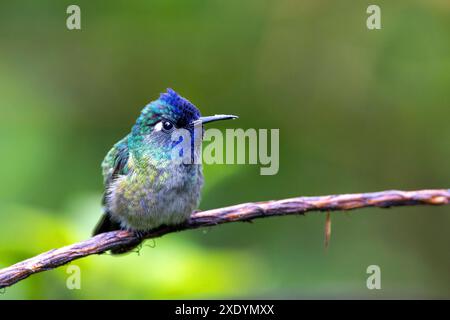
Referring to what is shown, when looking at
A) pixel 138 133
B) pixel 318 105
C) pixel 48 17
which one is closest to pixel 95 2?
pixel 48 17

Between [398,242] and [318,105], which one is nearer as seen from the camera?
[398,242]

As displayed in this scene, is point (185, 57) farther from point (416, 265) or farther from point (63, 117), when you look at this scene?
point (416, 265)

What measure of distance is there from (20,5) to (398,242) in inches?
260

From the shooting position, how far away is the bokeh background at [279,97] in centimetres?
847

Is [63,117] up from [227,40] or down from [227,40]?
down

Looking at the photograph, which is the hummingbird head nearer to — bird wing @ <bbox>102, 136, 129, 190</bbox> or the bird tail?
bird wing @ <bbox>102, 136, 129, 190</bbox>

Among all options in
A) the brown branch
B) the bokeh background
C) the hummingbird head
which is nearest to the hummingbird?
the hummingbird head

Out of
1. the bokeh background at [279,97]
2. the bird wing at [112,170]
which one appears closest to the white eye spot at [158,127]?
the bird wing at [112,170]

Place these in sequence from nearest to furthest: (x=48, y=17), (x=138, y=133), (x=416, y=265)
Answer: (x=138, y=133), (x=416, y=265), (x=48, y=17)

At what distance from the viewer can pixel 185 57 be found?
8984mm

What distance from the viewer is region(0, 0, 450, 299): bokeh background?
847 cm

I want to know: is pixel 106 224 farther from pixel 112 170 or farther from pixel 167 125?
pixel 167 125

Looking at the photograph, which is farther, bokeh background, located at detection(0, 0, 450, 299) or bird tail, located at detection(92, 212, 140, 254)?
bokeh background, located at detection(0, 0, 450, 299)

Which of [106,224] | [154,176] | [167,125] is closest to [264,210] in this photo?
[154,176]
